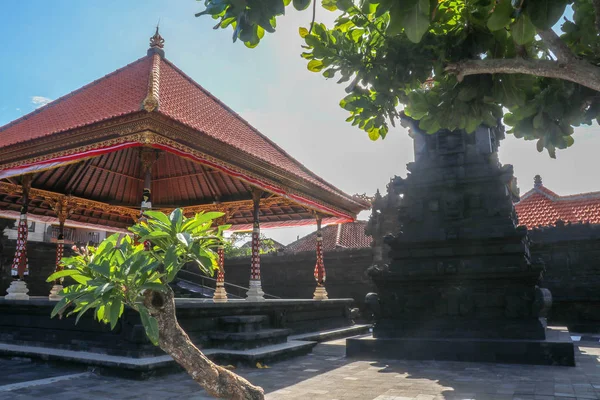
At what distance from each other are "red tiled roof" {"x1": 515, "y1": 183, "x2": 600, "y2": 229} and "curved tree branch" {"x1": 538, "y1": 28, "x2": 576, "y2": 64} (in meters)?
15.2

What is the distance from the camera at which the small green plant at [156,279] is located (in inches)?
Result: 103

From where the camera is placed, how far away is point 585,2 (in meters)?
3.21

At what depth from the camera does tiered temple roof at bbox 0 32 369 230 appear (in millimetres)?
7562

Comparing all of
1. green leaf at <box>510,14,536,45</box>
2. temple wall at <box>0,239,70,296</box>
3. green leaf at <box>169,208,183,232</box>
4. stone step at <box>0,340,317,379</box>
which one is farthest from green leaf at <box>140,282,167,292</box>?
temple wall at <box>0,239,70,296</box>

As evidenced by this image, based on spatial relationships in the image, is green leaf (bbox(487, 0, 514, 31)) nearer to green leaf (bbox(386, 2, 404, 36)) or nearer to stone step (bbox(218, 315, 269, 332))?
green leaf (bbox(386, 2, 404, 36))

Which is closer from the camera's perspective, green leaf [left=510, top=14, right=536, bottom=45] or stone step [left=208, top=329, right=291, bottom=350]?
green leaf [left=510, top=14, right=536, bottom=45]

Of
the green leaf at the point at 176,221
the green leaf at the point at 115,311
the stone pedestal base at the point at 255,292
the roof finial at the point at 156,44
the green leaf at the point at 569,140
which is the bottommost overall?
the stone pedestal base at the point at 255,292

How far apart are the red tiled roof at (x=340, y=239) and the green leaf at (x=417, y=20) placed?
19707 millimetres

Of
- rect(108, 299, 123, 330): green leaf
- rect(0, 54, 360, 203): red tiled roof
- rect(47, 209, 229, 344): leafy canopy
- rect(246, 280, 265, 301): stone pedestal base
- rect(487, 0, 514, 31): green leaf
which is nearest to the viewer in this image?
rect(487, 0, 514, 31): green leaf

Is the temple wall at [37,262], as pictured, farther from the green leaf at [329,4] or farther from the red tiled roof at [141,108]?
the green leaf at [329,4]

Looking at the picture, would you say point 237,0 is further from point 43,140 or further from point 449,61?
point 43,140

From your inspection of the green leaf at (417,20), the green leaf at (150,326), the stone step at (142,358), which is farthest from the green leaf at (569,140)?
the stone step at (142,358)

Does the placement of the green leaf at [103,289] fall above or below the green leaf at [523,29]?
below

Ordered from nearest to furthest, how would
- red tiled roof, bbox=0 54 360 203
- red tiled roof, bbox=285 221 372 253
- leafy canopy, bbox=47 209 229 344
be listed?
1. leafy canopy, bbox=47 209 229 344
2. red tiled roof, bbox=0 54 360 203
3. red tiled roof, bbox=285 221 372 253
